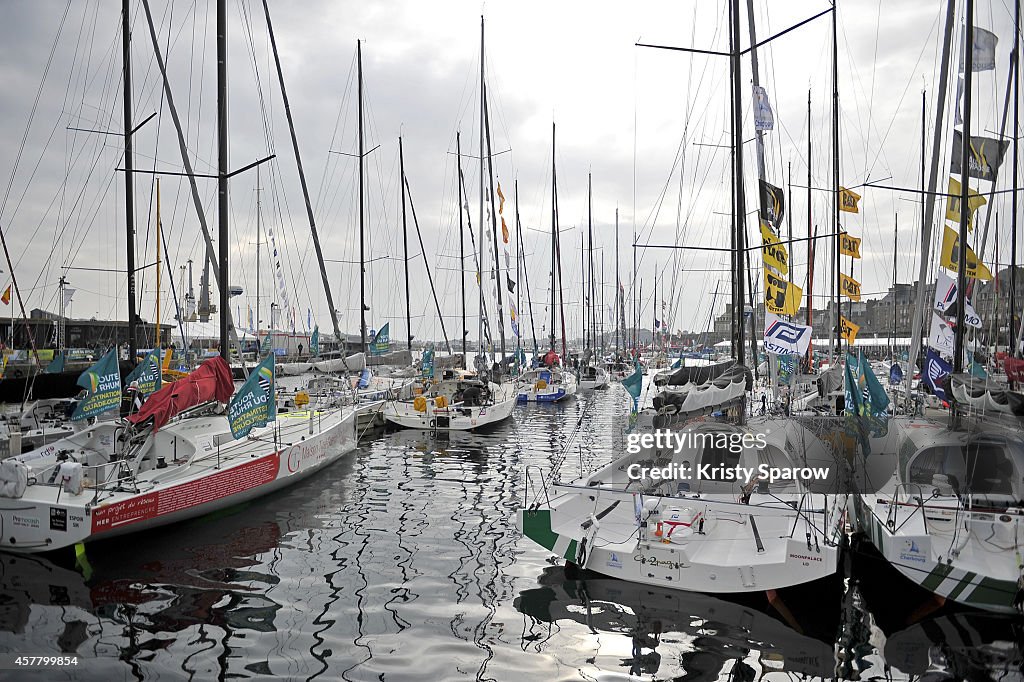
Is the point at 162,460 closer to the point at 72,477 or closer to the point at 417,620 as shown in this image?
the point at 72,477

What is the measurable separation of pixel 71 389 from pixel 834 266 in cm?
2894

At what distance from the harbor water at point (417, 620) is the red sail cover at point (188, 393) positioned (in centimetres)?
227

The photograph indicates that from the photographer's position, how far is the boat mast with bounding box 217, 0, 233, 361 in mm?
16656

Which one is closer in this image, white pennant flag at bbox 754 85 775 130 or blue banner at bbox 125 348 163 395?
blue banner at bbox 125 348 163 395

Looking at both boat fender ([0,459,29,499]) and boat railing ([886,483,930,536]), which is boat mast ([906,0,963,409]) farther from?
boat fender ([0,459,29,499])

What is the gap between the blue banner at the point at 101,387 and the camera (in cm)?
1382

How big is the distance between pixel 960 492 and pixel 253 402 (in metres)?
13.3

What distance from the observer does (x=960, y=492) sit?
10.6 m

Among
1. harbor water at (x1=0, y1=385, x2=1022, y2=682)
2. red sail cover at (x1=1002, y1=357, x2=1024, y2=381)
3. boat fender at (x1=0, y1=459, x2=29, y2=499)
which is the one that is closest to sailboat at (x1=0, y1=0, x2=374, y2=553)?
boat fender at (x1=0, y1=459, x2=29, y2=499)

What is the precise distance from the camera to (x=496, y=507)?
1511cm

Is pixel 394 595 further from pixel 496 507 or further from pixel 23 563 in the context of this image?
pixel 23 563

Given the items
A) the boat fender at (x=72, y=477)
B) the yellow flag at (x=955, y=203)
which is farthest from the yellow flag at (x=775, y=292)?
the boat fender at (x=72, y=477)

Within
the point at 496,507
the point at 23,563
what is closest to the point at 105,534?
the point at 23,563

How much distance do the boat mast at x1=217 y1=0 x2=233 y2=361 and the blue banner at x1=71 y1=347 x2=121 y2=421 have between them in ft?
8.90
